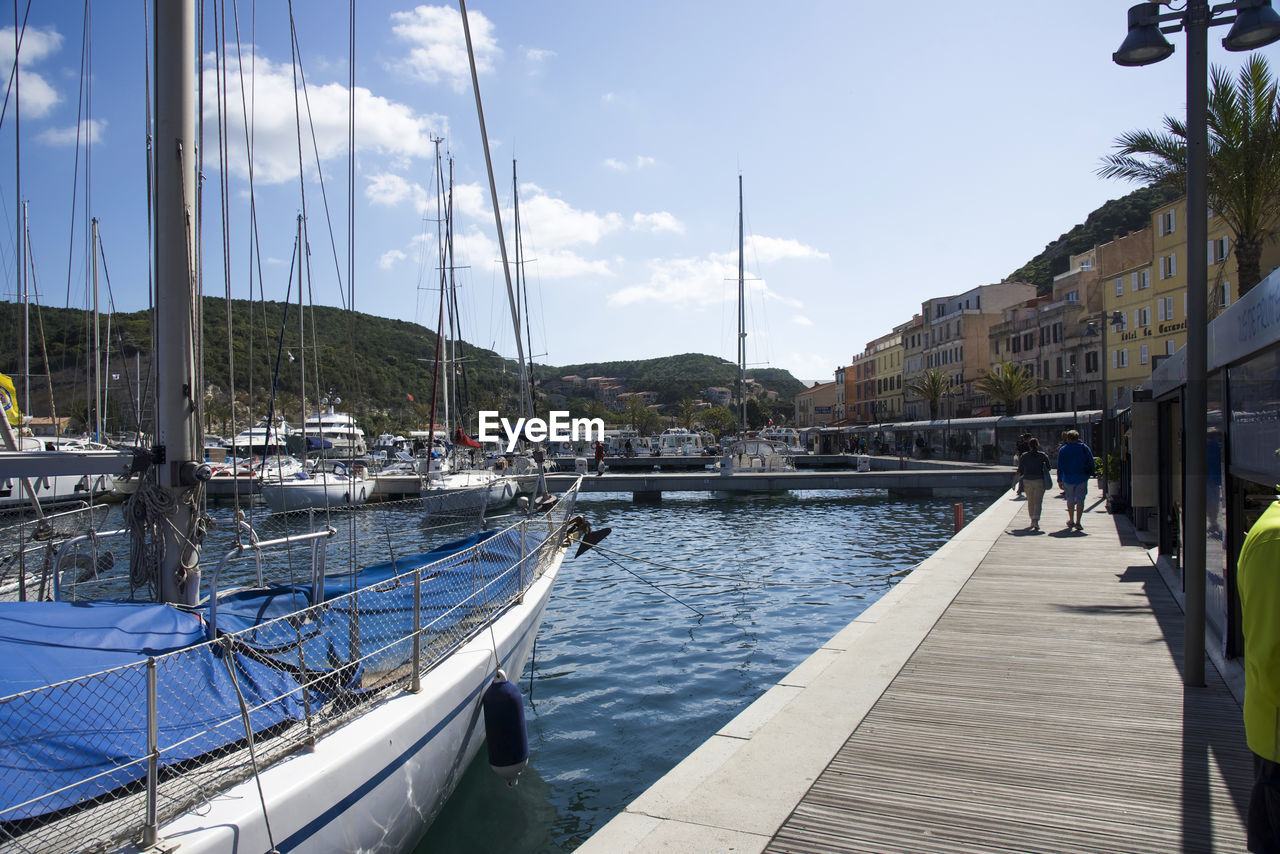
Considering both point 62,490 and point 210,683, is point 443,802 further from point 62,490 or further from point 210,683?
point 62,490

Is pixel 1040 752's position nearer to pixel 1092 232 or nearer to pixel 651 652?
pixel 651 652

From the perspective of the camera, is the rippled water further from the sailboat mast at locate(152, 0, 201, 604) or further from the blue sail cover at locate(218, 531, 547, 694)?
the sailboat mast at locate(152, 0, 201, 604)

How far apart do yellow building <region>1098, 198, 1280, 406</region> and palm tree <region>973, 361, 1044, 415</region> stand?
5.46 meters

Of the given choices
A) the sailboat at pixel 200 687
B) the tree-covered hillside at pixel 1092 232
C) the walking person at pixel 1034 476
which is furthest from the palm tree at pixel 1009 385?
the sailboat at pixel 200 687

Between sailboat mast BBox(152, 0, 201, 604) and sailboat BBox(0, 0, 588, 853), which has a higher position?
sailboat mast BBox(152, 0, 201, 604)

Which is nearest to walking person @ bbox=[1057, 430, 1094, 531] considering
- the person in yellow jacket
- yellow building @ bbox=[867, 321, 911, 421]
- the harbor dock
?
the person in yellow jacket

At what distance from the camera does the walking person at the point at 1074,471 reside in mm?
14770

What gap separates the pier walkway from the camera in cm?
402

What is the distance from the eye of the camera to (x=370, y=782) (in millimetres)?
4441

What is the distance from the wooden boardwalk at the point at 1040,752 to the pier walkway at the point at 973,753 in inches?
0.5

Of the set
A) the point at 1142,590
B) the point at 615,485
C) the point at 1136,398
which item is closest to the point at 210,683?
the point at 1142,590

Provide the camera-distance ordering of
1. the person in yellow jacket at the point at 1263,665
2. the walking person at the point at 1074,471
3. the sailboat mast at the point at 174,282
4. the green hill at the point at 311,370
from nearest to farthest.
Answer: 1. the person in yellow jacket at the point at 1263,665
2. the sailboat mast at the point at 174,282
3. the walking person at the point at 1074,471
4. the green hill at the point at 311,370

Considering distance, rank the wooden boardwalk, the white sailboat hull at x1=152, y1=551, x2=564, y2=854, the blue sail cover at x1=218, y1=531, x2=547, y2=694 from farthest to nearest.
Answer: the blue sail cover at x1=218, y1=531, x2=547, y2=694, the wooden boardwalk, the white sailboat hull at x1=152, y1=551, x2=564, y2=854

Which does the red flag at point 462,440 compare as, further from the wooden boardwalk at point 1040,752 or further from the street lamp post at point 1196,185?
the street lamp post at point 1196,185
